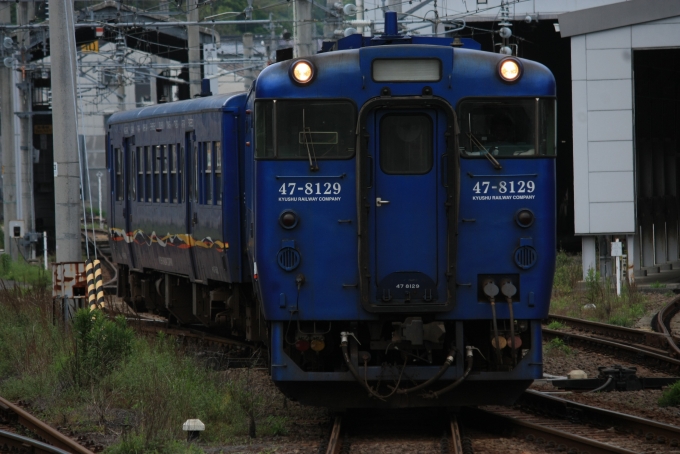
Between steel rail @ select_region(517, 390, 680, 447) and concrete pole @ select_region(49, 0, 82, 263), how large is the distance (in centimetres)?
659

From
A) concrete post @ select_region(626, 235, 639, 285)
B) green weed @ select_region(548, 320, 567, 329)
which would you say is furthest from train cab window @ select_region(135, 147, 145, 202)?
concrete post @ select_region(626, 235, 639, 285)

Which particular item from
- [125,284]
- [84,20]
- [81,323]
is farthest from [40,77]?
[81,323]

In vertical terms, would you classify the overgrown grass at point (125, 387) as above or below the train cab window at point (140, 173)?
below

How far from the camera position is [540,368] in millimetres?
9375

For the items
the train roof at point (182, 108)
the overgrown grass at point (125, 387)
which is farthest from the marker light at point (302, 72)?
the train roof at point (182, 108)

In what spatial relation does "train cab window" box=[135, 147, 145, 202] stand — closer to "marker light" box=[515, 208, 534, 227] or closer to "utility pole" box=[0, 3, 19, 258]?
"marker light" box=[515, 208, 534, 227]

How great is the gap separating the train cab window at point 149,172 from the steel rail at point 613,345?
6.32 metres

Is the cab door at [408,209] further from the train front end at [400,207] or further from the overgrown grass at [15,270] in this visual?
the overgrown grass at [15,270]

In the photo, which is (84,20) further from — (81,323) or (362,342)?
(362,342)

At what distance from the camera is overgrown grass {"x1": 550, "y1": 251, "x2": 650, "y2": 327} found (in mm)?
19641

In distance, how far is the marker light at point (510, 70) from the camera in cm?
941

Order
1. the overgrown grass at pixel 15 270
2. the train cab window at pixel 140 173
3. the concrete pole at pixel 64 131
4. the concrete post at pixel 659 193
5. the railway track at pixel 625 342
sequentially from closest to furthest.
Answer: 1. the railway track at pixel 625 342
2. the concrete pole at pixel 64 131
3. the train cab window at pixel 140 173
4. the overgrown grass at pixel 15 270
5. the concrete post at pixel 659 193

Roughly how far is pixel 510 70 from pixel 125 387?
501 centimetres

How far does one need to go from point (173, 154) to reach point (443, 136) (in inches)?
268
